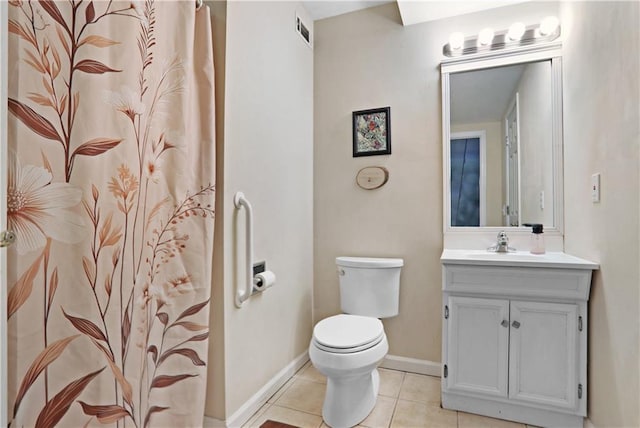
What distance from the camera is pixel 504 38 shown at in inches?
79.6

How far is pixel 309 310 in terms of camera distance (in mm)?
2408

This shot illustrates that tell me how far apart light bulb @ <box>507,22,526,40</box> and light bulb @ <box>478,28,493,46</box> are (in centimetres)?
10

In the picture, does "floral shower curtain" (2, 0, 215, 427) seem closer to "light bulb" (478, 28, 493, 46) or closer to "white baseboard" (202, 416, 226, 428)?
"white baseboard" (202, 416, 226, 428)

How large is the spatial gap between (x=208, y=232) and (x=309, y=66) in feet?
5.24

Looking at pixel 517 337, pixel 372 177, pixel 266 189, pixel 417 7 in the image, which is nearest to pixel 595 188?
pixel 517 337

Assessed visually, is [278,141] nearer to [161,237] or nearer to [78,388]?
[161,237]

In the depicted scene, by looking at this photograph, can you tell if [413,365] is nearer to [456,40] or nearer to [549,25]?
[456,40]

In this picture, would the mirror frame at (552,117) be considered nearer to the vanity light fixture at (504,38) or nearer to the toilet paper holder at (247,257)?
the vanity light fixture at (504,38)

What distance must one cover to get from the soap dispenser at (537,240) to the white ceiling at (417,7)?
1.37 m

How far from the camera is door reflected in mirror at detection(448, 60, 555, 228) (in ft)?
6.55

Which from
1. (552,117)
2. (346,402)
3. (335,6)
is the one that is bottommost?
(346,402)

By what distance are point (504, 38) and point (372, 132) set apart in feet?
3.15

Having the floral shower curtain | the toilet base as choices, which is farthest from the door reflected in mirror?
the floral shower curtain

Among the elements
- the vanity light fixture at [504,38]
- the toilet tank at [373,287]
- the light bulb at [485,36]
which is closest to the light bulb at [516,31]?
the vanity light fixture at [504,38]
